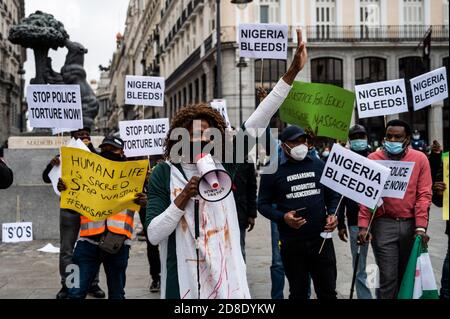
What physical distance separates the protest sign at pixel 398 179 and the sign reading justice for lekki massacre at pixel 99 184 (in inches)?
76.9

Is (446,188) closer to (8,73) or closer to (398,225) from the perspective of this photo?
(398,225)

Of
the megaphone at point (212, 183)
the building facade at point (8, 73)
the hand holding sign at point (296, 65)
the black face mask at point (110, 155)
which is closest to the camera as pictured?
the megaphone at point (212, 183)

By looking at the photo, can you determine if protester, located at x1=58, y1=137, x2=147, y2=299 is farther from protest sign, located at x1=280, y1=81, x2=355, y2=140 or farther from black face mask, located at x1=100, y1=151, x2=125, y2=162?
protest sign, located at x1=280, y1=81, x2=355, y2=140

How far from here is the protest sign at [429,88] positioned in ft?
21.6

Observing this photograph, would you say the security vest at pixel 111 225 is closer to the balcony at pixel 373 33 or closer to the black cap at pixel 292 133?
the black cap at pixel 292 133

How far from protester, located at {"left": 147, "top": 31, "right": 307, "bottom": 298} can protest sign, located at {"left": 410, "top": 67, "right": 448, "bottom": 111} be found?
4307mm

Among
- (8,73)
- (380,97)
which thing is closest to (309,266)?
(380,97)

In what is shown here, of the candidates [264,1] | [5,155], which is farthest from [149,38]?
[5,155]

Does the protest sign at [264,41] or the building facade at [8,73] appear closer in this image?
the protest sign at [264,41]

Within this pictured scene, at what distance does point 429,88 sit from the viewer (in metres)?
→ 6.67

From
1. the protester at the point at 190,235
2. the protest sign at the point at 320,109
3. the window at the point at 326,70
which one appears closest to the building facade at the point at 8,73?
the window at the point at 326,70

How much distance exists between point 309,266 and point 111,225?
162 centimetres

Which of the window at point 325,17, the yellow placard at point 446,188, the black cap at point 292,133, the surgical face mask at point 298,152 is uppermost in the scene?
the window at point 325,17

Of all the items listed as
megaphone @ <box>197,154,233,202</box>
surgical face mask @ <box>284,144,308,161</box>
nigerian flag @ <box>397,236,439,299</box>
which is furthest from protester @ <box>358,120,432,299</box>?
megaphone @ <box>197,154,233,202</box>
